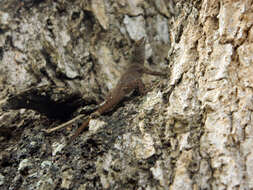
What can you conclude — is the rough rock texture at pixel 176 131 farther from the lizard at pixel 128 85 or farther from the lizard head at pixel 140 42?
the lizard head at pixel 140 42

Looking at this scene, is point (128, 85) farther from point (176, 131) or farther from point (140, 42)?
point (176, 131)

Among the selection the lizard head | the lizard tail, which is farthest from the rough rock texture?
the lizard head

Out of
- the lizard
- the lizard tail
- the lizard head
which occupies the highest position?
the lizard head

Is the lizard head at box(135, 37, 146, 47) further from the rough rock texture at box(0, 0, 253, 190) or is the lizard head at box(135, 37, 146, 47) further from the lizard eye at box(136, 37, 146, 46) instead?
the rough rock texture at box(0, 0, 253, 190)

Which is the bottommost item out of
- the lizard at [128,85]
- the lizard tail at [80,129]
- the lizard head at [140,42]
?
the lizard tail at [80,129]

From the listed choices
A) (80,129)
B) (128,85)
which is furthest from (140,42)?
(80,129)

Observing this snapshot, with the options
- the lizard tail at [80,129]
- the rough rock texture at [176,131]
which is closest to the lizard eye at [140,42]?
the rough rock texture at [176,131]

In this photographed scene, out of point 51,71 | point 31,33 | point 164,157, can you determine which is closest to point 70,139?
point 164,157

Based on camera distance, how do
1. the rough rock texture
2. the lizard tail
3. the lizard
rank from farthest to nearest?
the lizard → the lizard tail → the rough rock texture

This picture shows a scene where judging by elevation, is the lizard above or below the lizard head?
below

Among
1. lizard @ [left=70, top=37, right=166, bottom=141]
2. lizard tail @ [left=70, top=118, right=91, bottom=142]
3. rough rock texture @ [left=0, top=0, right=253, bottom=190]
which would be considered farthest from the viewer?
lizard @ [left=70, top=37, right=166, bottom=141]
